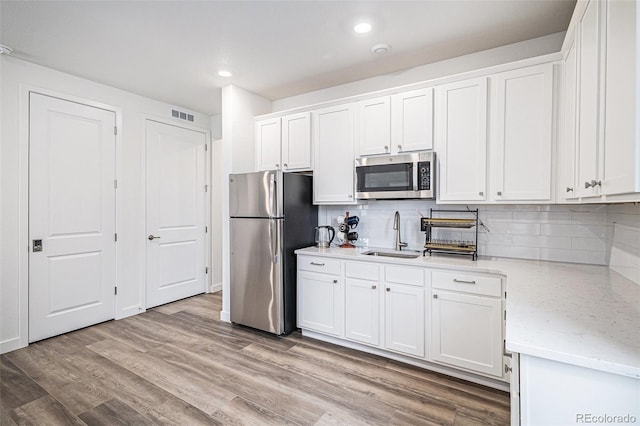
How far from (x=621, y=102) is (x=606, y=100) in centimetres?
20

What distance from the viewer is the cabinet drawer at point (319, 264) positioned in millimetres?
2931

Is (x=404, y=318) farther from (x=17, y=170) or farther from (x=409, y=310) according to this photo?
(x=17, y=170)

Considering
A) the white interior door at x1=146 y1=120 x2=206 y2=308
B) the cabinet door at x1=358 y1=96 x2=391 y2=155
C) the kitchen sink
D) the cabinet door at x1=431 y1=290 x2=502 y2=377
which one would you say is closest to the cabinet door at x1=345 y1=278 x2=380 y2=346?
the kitchen sink

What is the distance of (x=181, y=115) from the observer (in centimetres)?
440

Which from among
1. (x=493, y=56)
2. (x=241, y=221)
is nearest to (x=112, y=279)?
(x=241, y=221)

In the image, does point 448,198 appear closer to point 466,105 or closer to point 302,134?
point 466,105

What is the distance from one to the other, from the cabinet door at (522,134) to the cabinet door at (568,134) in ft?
0.28

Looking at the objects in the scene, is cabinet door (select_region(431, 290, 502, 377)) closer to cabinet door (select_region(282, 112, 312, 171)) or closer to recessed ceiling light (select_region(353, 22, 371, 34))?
cabinet door (select_region(282, 112, 312, 171))

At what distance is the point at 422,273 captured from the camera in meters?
2.46

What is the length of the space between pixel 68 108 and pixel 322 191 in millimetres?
2863

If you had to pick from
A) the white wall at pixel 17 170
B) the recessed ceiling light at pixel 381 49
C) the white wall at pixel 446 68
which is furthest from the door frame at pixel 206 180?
the recessed ceiling light at pixel 381 49

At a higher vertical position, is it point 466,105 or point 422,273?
point 466,105

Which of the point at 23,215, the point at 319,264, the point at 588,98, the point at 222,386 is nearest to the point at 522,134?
the point at 588,98

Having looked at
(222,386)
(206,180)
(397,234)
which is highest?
(206,180)
